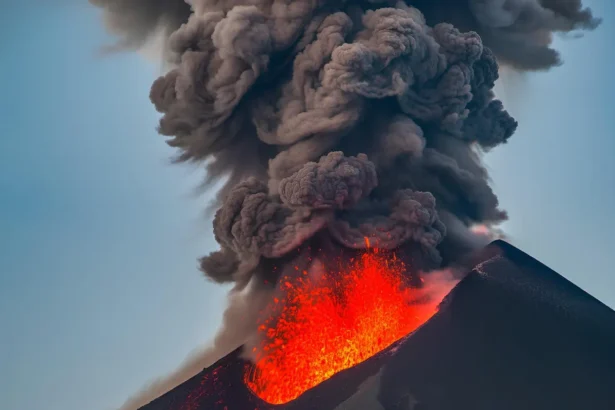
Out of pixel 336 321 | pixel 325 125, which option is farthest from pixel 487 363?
pixel 325 125

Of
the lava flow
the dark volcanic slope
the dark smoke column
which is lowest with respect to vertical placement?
the dark volcanic slope

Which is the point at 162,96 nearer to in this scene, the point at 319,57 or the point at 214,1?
the point at 214,1

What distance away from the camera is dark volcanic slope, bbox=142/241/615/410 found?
53.3 feet

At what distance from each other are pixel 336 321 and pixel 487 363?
4.50m

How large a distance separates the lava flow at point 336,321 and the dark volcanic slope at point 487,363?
78cm

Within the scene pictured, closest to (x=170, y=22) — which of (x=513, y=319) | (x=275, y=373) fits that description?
(x=275, y=373)

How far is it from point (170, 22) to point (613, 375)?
59.3 ft

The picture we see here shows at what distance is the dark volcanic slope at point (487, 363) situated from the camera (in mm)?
16250

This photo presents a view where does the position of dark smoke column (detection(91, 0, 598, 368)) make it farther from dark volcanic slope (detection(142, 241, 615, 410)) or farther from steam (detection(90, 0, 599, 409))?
dark volcanic slope (detection(142, 241, 615, 410))

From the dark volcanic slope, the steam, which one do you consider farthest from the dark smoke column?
the dark volcanic slope

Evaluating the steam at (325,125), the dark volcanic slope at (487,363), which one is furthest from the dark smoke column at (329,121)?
the dark volcanic slope at (487,363)

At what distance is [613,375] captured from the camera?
1727 centimetres

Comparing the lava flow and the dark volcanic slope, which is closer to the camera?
the dark volcanic slope

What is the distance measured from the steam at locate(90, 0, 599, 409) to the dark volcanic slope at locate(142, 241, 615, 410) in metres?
1.33
